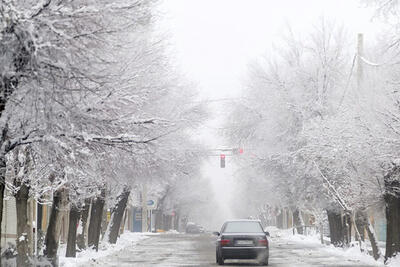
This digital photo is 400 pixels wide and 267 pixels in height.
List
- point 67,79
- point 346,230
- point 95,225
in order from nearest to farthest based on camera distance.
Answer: point 67,79 → point 95,225 → point 346,230

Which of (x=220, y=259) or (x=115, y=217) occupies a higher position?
(x=115, y=217)

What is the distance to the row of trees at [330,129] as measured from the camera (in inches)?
915

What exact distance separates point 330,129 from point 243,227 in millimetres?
4531

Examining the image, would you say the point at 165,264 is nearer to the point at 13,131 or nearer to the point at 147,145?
the point at 147,145

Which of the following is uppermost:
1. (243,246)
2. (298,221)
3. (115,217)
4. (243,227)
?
(298,221)

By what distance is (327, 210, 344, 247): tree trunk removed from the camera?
127ft

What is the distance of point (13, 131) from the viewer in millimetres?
13328

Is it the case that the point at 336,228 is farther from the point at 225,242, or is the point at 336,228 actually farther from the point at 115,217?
the point at 225,242

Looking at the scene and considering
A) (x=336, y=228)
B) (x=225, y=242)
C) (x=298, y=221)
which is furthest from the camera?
(x=298, y=221)

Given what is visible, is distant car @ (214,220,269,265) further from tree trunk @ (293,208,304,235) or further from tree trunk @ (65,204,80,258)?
tree trunk @ (293,208,304,235)

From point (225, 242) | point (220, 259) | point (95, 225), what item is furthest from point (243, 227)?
point (95, 225)

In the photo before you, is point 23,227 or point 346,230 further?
point 346,230

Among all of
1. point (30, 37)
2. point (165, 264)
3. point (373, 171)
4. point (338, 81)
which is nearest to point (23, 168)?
point (165, 264)

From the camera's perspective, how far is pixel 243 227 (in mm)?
25562
